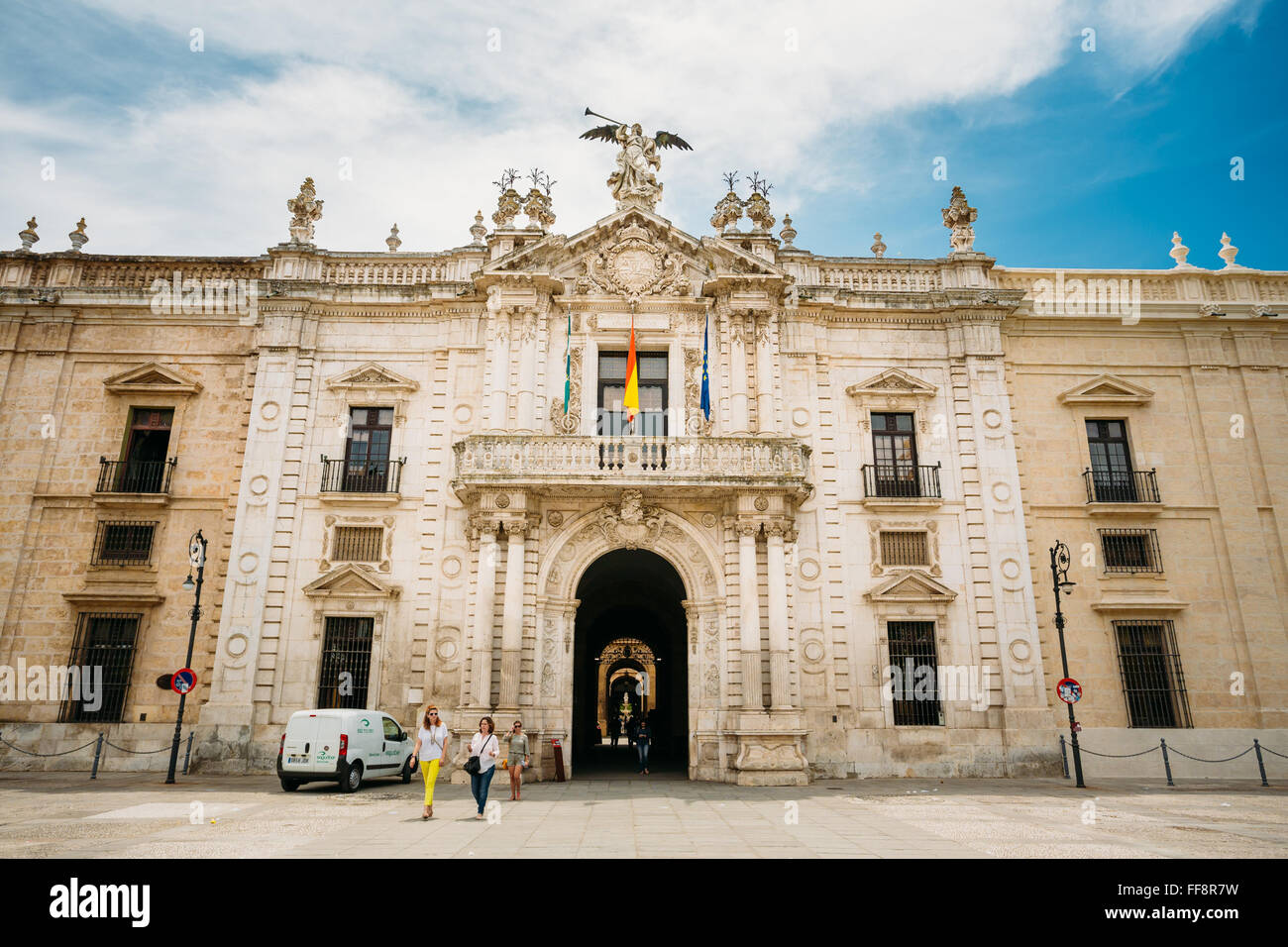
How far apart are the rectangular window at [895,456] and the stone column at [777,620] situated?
3771 mm

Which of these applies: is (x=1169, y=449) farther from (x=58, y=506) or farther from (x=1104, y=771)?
(x=58, y=506)

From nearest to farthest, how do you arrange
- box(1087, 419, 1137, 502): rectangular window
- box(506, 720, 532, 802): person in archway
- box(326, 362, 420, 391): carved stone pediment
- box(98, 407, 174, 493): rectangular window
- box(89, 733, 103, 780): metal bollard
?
box(506, 720, 532, 802): person in archway, box(89, 733, 103, 780): metal bollard, box(98, 407, 174, 493): rectangular window, box(1087, 419, 1137, 502): rectangular window, box(326, 362, 420, 391): carved stone pediment

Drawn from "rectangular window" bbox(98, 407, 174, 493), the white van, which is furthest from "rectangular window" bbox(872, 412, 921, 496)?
"rectangular window" bbox(98, 407, 174, 493)

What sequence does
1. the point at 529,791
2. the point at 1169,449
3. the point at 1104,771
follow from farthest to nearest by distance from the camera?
1. the point at 1169,449
2. the point at 1104,771
3. the point at 529,791

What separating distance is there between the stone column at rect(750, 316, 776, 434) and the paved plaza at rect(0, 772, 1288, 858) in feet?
29.8

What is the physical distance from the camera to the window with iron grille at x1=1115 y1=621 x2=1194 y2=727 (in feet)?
64.4

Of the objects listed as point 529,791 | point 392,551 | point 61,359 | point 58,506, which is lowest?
point 529,791

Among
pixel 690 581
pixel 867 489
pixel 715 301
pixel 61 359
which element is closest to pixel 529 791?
pixel 690 581

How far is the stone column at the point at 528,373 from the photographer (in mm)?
20391

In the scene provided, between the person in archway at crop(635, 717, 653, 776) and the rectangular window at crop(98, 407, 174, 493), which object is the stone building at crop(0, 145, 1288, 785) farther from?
the person in archway at crop(635, 717, 653, 776)

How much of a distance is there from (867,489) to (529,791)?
38.2ft

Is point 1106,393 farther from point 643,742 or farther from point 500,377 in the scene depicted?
point 500,377

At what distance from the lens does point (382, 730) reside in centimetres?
1720

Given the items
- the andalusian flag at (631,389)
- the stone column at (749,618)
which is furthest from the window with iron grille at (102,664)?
the stone column at (749,618)
